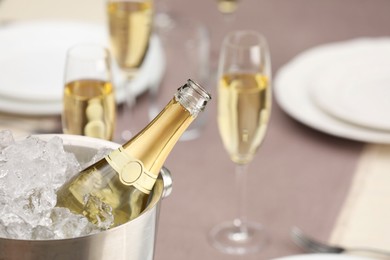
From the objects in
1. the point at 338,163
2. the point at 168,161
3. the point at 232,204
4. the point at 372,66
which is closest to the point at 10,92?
the point at 168,161

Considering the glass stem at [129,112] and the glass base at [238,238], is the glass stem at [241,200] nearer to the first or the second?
the glass base at [238,238]

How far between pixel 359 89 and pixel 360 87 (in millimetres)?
11

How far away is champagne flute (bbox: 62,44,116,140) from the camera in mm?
1354

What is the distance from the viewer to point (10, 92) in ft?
5.69

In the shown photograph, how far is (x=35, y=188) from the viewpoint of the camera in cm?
92

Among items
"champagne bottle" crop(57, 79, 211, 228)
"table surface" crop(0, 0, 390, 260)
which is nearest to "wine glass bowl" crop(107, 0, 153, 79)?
"table surface" crop(0, 0, 390, 260)

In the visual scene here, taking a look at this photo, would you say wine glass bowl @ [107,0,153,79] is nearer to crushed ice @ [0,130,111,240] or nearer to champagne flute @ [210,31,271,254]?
champagne flute @ [210,31,271,254]

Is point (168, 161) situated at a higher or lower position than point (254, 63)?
lower

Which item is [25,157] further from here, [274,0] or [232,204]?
[274,0]

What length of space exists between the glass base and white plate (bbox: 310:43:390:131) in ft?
1.27

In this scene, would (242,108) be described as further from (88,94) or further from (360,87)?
(360,87)

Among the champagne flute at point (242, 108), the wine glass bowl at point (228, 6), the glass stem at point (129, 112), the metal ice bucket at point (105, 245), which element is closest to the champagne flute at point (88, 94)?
the champagne flute at point (242, 108)

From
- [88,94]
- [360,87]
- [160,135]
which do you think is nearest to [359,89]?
[360,87]

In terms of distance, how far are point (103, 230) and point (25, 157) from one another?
0.13 m
